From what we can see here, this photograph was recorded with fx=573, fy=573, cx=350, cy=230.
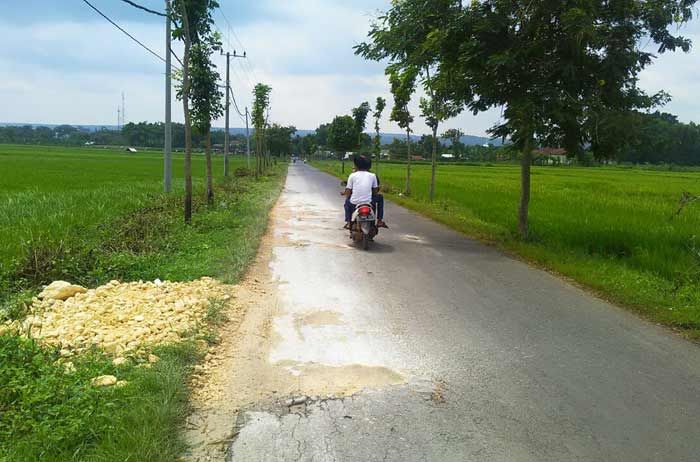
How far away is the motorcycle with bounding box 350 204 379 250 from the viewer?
9750 mm

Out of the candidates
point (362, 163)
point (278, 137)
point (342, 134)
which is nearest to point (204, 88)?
point (362, 163)

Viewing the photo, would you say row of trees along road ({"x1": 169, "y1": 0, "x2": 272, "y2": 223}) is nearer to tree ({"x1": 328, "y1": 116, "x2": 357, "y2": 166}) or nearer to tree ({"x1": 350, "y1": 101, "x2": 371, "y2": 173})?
tree ({"x1": 350, "y1": 101, "x2": 371, "y2": 173})

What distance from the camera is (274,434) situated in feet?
10.7

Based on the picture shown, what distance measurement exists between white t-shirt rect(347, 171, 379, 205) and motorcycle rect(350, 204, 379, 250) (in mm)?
184

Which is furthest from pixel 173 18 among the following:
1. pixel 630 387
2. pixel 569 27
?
pixel 630 387

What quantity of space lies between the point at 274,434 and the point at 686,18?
382 inches

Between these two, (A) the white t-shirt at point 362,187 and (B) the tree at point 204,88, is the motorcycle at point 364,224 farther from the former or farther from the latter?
(B) the tree at point 204,88

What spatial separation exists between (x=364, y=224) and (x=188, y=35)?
229 inches

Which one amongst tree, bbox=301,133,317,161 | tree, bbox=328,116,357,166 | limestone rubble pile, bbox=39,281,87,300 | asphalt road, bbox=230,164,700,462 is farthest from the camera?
tree, bbox=301,133,317,161

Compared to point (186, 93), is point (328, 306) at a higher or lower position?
lower

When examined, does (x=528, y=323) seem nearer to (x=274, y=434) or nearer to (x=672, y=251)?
(x=274, y=434)

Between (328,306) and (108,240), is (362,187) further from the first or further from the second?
(328,306)

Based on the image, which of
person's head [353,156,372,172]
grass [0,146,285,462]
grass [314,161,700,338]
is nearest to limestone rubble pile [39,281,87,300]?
grass [0,146,285,462]

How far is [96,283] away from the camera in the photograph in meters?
6.66
